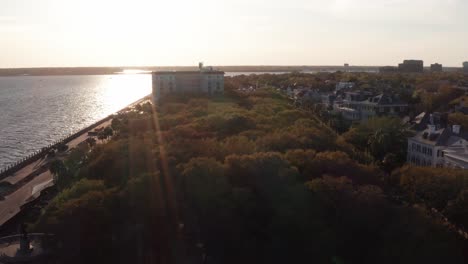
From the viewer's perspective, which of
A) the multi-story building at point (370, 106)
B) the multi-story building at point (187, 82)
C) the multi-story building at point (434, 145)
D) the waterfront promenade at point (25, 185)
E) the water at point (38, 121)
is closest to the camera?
the waterfront promenade at point (25, 185)

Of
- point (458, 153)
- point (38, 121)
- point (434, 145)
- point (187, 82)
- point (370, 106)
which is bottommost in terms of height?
point (38, 121)

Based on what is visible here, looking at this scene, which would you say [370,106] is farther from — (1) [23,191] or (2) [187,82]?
(2) [187,82]

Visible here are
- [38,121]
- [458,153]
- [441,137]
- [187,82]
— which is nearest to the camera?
[458,153]

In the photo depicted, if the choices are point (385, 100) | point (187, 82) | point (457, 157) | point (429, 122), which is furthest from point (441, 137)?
point (187, 82)

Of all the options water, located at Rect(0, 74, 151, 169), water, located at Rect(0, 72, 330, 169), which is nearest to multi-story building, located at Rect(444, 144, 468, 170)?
water, located at Rect(0, 72, 330, 169)

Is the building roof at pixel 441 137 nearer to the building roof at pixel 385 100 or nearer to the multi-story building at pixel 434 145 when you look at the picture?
the multi-story building at pixel 434 145

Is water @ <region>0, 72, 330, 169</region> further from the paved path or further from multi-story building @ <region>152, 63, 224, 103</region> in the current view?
multi-story building @ <region>152, 63, 224, 103</region>

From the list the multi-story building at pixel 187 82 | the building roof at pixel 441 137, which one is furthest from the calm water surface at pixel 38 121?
the building roof at pixel 441 137
